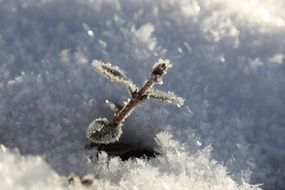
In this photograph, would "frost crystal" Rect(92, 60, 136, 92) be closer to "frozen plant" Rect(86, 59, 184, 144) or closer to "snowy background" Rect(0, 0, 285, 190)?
"frozen plant" Rect(86, 59, 184, 144)

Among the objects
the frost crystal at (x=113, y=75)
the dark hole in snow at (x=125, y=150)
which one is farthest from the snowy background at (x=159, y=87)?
the frost crystal at (x=113, y=75)

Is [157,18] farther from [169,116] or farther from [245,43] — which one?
[169,116]

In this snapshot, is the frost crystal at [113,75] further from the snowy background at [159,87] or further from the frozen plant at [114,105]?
the snowy background at [159,87]

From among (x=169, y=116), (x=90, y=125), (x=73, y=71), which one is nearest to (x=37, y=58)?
(x=73, y=71)

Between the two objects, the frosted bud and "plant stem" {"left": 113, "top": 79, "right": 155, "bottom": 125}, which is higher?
"plant stem" {"left": 113, "top": 79, "right": 155, "bottom": 125}

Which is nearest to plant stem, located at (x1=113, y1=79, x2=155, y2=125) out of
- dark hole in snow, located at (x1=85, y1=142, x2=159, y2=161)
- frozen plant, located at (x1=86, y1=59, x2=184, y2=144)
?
frozen plant, located at (x1=86, y1=59, x2=184, y2=144)

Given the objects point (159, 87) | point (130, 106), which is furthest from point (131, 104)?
point (159, 87)
